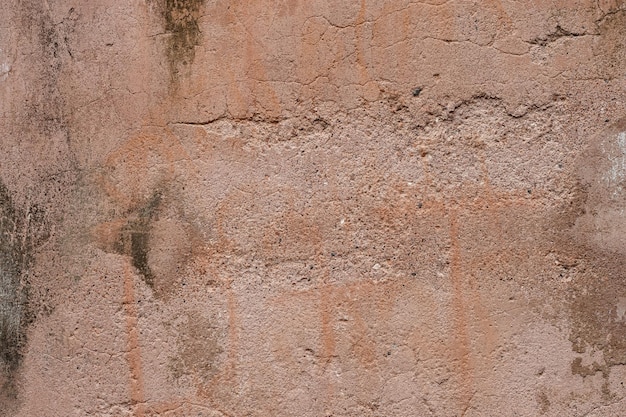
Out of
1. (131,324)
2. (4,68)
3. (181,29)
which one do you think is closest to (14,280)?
(131,324)

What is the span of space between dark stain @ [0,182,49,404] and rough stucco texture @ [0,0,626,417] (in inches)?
0.4

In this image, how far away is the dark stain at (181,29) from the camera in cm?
326

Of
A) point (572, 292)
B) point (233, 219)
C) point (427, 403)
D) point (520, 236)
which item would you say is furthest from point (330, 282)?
point (572, 292)

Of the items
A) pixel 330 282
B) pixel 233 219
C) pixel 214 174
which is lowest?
pixel 330 282

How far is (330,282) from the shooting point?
127 inches

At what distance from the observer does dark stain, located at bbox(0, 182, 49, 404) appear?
3305mm

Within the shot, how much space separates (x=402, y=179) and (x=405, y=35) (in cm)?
78

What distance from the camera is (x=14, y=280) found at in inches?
130

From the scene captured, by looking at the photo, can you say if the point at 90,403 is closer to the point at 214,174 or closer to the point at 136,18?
the point at 214,174

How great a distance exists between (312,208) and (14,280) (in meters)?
1.70

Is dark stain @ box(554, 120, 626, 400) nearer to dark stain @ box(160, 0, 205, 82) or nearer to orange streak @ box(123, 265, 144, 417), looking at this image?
dark stain @ box(160, 0, 205, 82)

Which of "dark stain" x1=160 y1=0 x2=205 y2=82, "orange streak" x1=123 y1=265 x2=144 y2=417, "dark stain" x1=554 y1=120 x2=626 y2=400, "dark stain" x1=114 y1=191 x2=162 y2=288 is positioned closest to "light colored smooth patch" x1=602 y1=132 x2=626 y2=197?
"dark stain" x1=554 y1=120 x2=626 y2=400

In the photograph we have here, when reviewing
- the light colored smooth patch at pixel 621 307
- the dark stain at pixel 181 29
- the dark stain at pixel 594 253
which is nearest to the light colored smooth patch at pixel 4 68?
the dark stain at pixel 181 29

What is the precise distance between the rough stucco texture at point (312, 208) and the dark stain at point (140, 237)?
1 centimetres
